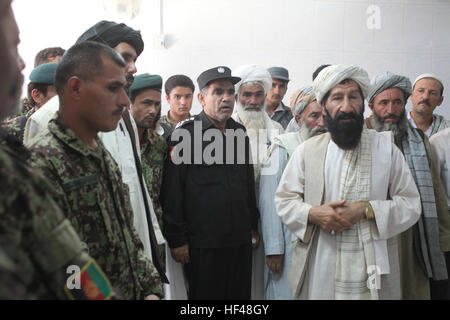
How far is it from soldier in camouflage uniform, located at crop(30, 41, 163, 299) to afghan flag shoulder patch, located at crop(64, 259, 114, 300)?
45 centimetres

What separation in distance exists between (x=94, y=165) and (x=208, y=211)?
1.60 m

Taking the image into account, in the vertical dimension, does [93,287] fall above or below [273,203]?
above

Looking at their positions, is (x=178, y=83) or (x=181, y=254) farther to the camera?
(x=178, y=83)

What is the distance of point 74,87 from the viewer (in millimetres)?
1762

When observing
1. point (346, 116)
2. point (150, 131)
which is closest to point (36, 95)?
point (150, 131)

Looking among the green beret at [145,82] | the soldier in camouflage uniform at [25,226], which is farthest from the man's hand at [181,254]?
the soldier in camouflage uniform at [25,226]

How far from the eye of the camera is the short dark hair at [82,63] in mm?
1787

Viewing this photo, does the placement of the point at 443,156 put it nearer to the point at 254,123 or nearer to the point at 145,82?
the point at 254,123

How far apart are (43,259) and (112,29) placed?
82.5 inches

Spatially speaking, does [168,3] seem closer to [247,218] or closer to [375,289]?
[247,218]

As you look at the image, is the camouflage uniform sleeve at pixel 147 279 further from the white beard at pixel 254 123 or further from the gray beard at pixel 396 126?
the gray beard at pixel 396 126

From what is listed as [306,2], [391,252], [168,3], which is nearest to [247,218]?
[391,252]

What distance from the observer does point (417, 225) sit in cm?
325

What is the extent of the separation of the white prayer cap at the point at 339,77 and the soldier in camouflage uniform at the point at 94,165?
53.2 inches
